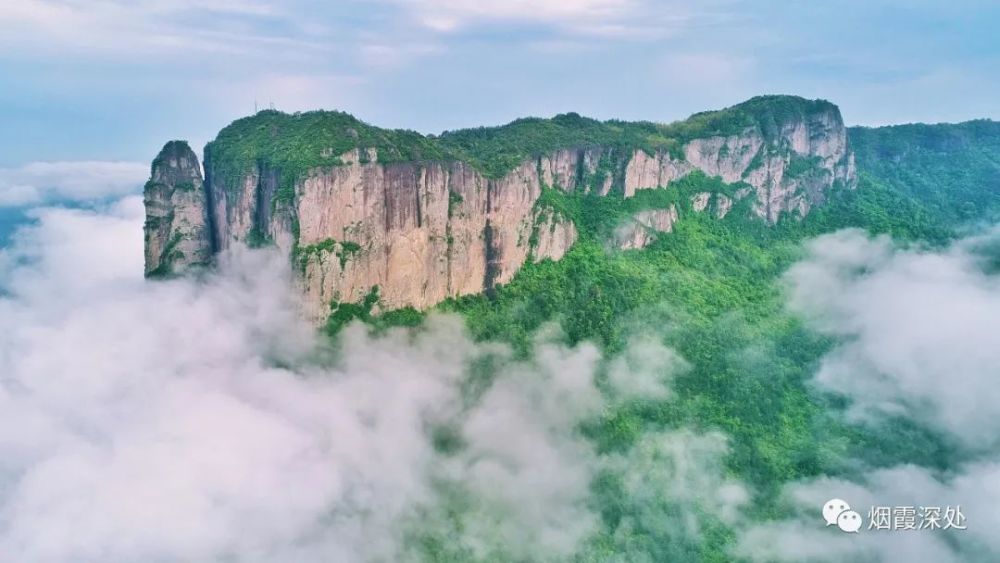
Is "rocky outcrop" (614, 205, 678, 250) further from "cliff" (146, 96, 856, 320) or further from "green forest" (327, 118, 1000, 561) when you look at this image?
"green forest" (327, 118, 1000, 561)

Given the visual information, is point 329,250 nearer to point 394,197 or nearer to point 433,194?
point 394,197

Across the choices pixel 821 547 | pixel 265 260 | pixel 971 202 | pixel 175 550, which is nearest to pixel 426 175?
pixel 265 260

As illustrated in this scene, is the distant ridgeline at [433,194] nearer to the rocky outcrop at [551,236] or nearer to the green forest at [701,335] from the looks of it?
the rocky outcrop at [551,236]

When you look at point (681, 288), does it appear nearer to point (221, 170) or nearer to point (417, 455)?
point (417, 455)

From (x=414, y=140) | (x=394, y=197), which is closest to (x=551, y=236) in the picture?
(x=414, y=140)

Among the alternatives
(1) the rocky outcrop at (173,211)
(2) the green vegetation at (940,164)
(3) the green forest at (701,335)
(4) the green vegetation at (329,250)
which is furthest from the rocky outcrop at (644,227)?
(2) the green vegetation at (940,164)

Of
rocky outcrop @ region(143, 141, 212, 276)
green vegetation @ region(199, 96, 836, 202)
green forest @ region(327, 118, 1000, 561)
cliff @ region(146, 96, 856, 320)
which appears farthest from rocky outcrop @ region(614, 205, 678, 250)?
rocky outcrop @ region(143, 141, 212, 276)

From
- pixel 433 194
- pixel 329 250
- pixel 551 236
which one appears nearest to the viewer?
pixel 329 250
